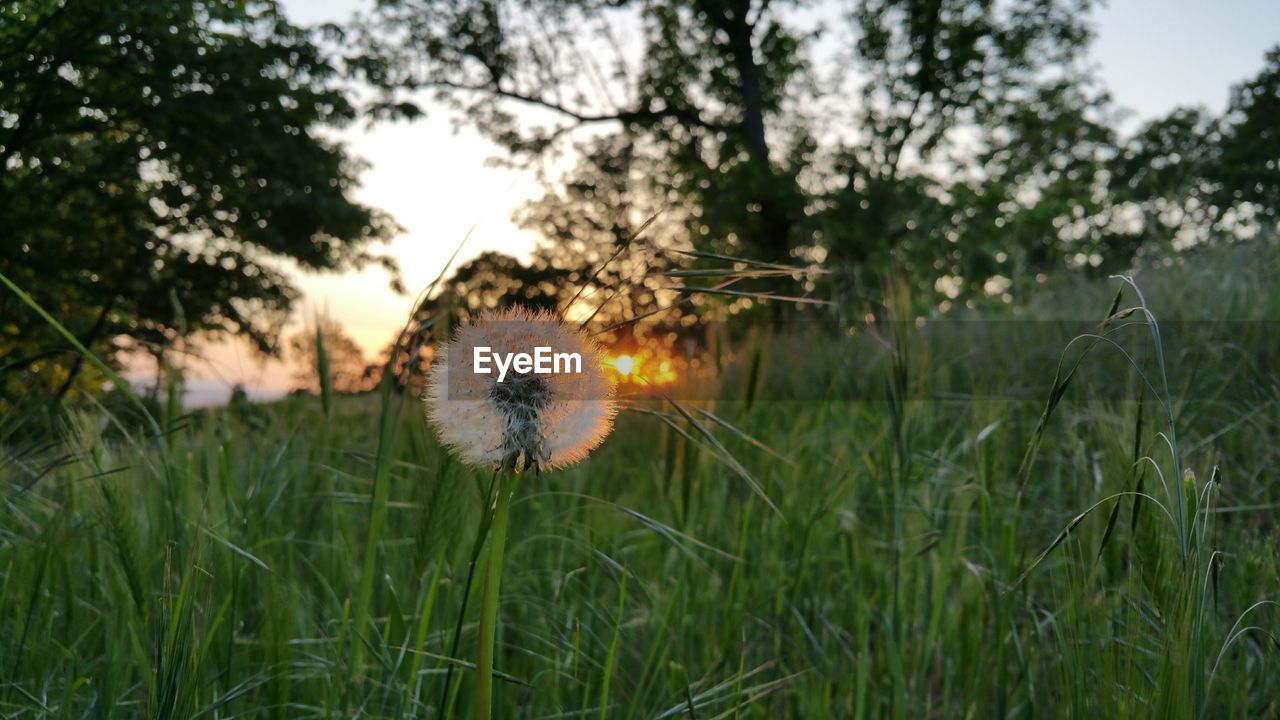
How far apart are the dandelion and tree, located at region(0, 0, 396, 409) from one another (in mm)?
3727

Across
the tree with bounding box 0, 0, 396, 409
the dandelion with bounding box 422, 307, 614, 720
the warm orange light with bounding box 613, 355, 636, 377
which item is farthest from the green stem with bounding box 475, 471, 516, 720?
the tree with bounding box 0, 0, 396, 409

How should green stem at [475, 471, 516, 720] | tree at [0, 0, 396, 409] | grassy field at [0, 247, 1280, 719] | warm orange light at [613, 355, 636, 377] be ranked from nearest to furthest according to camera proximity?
green stem at [475, 471, 516, 720]
warm orange light at [613, 355, 636, 377]
grassy field at [0, 247, 1280, 719]
tree at [0, 0, 396, 409]

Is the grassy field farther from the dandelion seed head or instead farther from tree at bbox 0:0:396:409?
tree at bbox 0:0:396:409

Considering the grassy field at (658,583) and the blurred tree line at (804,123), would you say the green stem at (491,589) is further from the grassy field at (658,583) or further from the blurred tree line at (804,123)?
the blurred tree line at (804,123)

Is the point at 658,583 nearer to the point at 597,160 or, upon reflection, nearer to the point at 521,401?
the point at 521,401

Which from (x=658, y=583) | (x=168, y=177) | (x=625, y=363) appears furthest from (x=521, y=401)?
(x=168, y=177)

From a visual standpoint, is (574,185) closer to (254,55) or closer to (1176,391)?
(254,55)

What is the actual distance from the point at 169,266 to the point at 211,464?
899 centimetres

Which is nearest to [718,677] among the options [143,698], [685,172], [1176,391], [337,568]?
[337,568]

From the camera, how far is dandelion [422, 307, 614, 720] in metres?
0.57

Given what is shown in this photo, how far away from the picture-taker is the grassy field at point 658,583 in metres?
0.91

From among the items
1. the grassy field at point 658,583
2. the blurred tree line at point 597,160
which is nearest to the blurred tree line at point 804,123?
the blurred tree line at point 597,160

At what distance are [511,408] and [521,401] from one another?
1cm

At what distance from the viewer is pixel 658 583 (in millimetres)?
1710
